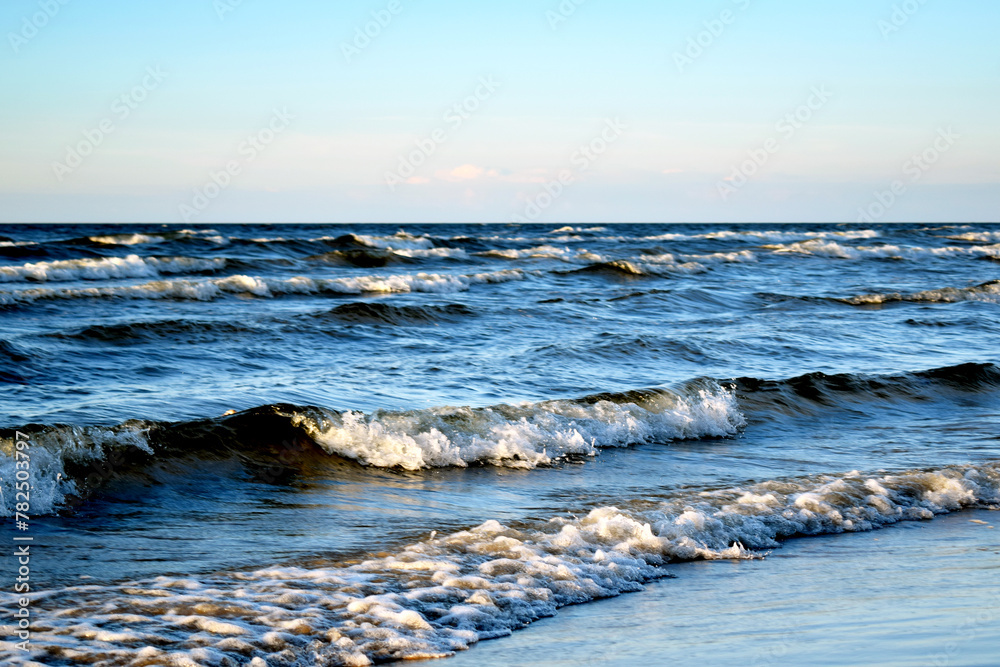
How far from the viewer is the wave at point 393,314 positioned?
14.9 meters

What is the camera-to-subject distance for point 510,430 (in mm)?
7633

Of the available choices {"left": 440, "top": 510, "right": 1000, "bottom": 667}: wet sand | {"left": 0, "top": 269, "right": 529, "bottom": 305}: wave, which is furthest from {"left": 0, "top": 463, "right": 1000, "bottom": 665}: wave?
{"left": 0, "top": 269, "right": 529, "bottom": 305}: wave

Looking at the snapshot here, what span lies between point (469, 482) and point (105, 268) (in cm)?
1968

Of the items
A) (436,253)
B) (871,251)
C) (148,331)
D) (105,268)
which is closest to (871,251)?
(871,251)

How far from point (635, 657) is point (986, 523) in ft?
11.2

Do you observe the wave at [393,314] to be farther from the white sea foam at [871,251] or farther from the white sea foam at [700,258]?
the white sea foam at [871,251]

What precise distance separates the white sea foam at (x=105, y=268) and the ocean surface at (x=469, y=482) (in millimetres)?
7275

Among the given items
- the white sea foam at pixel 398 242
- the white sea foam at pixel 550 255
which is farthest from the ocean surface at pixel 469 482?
the white sea foam at pixel 398 242

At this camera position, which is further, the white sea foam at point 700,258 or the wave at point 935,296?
the white sea foam at point 700,258

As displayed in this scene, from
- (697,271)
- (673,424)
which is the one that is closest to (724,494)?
(673,424)

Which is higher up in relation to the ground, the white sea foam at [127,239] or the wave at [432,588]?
the white sea foam at [127,239]

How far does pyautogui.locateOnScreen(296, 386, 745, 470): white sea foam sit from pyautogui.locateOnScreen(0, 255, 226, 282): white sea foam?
57.2 feet

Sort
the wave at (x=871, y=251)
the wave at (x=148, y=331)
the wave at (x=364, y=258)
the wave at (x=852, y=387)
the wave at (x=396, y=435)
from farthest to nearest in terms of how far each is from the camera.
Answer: the wave at (x=871, y=251)
the wave at (x=364, y=258)
the wave at (x=148, y=331)
the wave at (x=852, y=387)
the wave at (x=396, y=435)

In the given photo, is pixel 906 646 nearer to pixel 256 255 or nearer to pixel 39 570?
pixel 39 570
